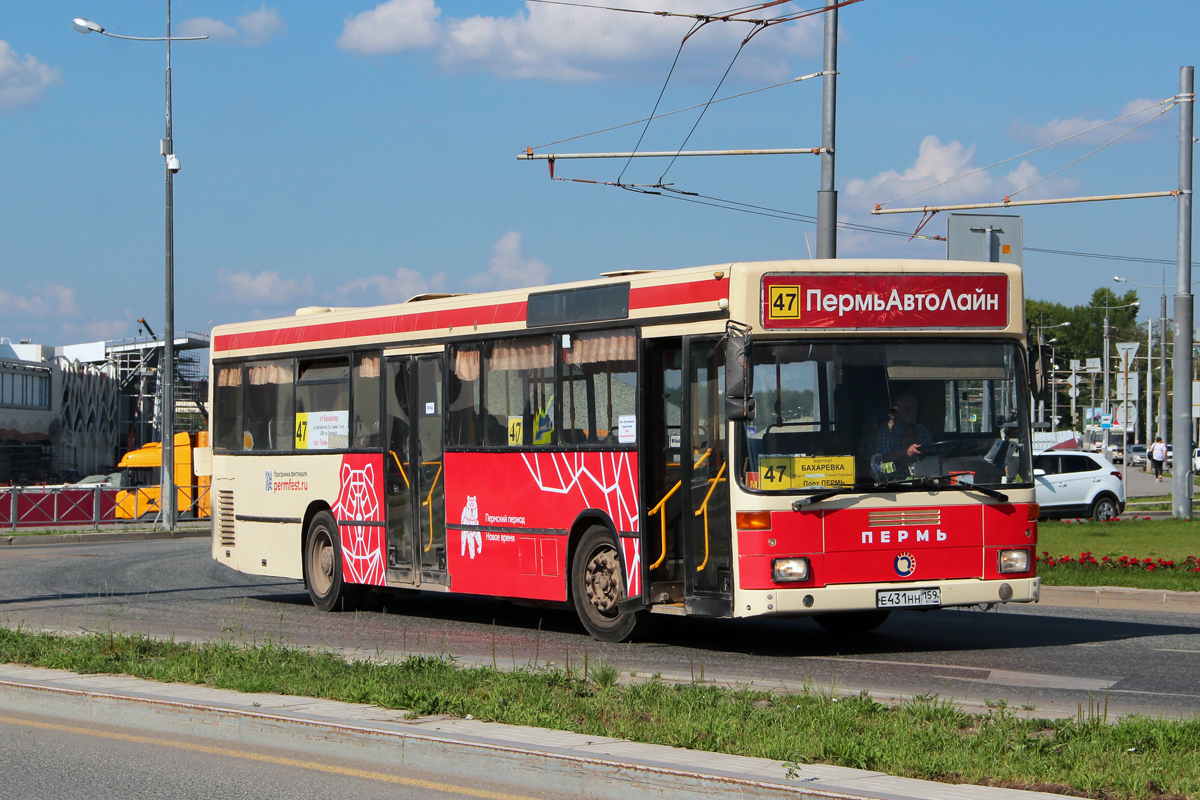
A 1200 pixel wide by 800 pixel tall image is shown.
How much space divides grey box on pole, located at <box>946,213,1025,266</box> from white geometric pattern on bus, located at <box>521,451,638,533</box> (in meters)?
6.73

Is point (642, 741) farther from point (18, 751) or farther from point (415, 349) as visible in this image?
point (415, 349)

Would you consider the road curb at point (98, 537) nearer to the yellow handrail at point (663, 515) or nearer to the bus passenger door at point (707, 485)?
the yellow handrail at point (663, 515)

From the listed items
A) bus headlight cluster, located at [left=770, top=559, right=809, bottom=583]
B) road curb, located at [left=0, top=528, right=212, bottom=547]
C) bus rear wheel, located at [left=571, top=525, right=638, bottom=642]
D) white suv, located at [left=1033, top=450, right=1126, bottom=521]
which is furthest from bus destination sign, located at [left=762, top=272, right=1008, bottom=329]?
road curb, located at [left=0, top=528, right=212, bottom=547]

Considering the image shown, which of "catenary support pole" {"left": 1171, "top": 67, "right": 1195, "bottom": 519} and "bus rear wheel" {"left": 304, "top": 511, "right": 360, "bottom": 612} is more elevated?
"catenary support pole" {"left": 1171, "top": 67, "right": 1195, "bottom": 519}

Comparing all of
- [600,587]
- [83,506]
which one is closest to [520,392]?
[600,587]

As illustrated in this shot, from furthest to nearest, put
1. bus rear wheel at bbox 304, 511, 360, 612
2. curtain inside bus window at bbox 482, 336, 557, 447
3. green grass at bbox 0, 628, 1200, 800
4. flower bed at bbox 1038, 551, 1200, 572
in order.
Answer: flower bed at bbox 1038, 551, 1200, 572 → bus rear wheel at bbox 304, 511, 360, 612 → curtain inside bus window at bbox 482, 336, 557, 447 → green grass at bbox 0, 628, 1200, 800

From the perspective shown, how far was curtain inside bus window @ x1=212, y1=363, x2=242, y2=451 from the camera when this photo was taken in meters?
17.7

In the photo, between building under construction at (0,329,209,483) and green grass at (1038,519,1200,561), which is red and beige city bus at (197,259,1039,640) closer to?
green grass at (1038,519,1200,561)

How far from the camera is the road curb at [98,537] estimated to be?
104 ft

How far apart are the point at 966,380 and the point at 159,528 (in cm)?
2691

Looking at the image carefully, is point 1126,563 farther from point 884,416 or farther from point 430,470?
point 430,470

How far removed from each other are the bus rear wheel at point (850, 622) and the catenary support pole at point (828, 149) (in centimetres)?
590

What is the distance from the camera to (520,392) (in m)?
13.3

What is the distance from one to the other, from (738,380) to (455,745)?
433 centimetres
